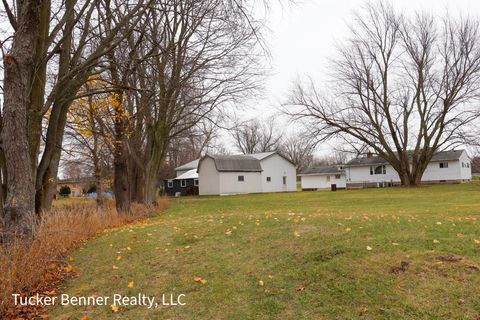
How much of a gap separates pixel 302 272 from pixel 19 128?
5707 millimetres

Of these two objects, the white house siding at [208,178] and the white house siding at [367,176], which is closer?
the white house siding at [208,178]

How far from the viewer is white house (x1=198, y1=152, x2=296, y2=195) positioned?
46.8 meters

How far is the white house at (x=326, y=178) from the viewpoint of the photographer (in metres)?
57.8

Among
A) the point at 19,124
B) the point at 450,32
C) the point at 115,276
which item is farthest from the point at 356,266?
the point at 450,32

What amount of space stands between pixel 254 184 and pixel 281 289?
43.6m

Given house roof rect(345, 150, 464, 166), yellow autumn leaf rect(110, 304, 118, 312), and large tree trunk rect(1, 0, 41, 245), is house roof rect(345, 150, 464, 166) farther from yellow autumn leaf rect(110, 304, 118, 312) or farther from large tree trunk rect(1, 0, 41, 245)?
yellow autumn leaf rect(110, 304, 118, 312)

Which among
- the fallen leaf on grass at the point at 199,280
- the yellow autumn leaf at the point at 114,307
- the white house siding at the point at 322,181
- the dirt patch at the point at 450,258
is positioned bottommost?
the yellow autumn leaf at the point at 114,307

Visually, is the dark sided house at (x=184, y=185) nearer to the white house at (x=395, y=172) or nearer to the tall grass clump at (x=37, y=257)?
the white house at (x=395, y=172)

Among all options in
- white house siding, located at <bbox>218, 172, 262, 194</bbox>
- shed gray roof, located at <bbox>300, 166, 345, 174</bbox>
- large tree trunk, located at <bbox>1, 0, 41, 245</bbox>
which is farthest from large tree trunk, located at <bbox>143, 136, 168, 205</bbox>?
shed gray roof, located at <bbox>300, 166, 345, 174</bbox>

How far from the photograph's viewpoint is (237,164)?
48094 mm

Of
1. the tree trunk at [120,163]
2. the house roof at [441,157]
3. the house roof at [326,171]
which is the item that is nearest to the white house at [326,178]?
the house roof at [326,171]

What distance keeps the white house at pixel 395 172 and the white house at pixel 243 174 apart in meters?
9.93

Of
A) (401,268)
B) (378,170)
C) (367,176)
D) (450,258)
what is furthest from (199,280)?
(367,176)

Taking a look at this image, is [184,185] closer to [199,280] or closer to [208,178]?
[208,178]
